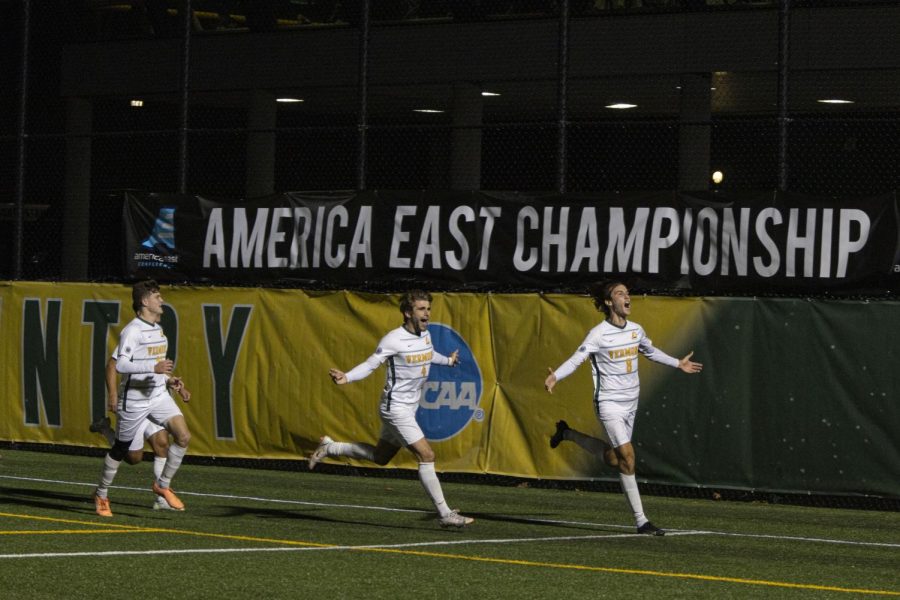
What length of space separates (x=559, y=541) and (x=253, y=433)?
7670 mm

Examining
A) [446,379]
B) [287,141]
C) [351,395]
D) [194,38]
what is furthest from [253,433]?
[287,141]

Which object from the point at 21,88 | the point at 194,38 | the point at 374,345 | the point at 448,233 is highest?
the point at 194,38

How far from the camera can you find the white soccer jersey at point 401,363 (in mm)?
13883

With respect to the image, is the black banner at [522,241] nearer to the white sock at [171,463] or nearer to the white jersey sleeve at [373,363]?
the white jersey sleeve at [373,363]

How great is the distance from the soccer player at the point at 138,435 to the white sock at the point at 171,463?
105 mm

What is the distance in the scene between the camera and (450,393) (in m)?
18.8

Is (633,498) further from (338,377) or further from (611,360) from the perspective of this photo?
(338,377)

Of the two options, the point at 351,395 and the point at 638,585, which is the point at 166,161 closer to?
the point at 351,395

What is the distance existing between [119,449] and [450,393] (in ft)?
17.0

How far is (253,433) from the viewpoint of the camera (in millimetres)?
20094

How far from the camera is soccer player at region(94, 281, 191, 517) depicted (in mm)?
14469

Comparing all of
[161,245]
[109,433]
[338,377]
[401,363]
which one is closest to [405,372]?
[401,363]

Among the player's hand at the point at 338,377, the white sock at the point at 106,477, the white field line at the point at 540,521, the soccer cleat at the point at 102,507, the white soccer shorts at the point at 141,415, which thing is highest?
the player's hand at the point at 338,377

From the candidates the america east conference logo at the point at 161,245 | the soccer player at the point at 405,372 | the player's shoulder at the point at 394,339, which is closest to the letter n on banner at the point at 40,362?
the america east conference logo at the point at 161,245
